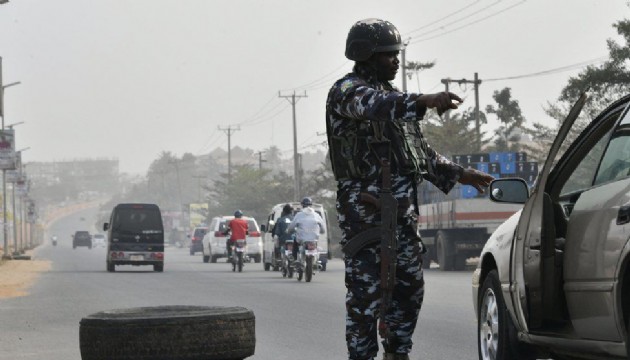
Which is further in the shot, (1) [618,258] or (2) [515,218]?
(2) [515,218]

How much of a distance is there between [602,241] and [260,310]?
43.7 feet

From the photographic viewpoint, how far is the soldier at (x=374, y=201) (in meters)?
6.73

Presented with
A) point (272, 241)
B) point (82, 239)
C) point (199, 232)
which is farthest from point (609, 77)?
point (82, 239)

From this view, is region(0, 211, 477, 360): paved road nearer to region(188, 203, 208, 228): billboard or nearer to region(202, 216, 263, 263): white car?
region(202, 216, 263, 263): white car

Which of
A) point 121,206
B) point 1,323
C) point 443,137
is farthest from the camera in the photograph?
point 443,137

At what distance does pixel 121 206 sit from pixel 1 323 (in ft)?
83.1

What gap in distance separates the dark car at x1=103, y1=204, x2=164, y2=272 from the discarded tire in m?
36.4

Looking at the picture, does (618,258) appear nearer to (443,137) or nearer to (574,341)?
(574,341)

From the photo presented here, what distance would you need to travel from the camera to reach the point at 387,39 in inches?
265

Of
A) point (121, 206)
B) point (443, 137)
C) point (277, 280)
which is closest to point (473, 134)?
point (443, 137)

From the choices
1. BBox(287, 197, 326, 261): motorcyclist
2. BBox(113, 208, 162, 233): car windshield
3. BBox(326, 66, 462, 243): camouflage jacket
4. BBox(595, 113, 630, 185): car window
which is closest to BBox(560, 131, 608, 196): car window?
BBox(595, 113, 630, 185): car window

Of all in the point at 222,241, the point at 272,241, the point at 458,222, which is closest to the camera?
the point at 458,222

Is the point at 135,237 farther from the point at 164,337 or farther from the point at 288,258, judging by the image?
the point at 164,337

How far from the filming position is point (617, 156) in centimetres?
721
